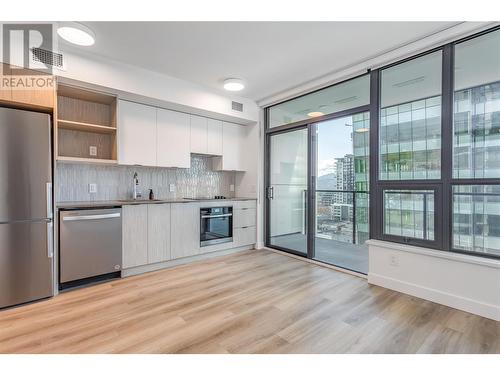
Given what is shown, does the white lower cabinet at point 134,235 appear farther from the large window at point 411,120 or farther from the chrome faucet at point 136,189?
the large window at point 411,120

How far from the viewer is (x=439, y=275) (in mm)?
2459

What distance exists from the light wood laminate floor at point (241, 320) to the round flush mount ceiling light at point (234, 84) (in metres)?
2.65

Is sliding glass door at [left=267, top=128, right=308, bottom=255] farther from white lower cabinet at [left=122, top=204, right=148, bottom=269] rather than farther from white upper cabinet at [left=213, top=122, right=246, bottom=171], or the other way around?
white lower cabinet at [left=122, top=204, right=148, bottom=269]

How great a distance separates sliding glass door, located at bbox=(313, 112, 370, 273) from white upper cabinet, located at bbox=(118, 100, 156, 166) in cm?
243

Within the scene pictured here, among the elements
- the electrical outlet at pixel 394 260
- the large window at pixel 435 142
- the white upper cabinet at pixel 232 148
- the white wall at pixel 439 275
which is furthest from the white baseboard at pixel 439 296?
the white upper cabinet at pixel 232 148

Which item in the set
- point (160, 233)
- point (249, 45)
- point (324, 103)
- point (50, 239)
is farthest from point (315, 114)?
point (50, 239)

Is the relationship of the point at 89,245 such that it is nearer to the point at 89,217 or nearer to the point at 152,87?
the point at 89,217

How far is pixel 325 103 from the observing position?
11.9ft

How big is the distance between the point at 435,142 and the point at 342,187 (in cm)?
186

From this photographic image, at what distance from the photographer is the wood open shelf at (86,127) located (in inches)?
116

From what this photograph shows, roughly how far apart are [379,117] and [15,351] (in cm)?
392
